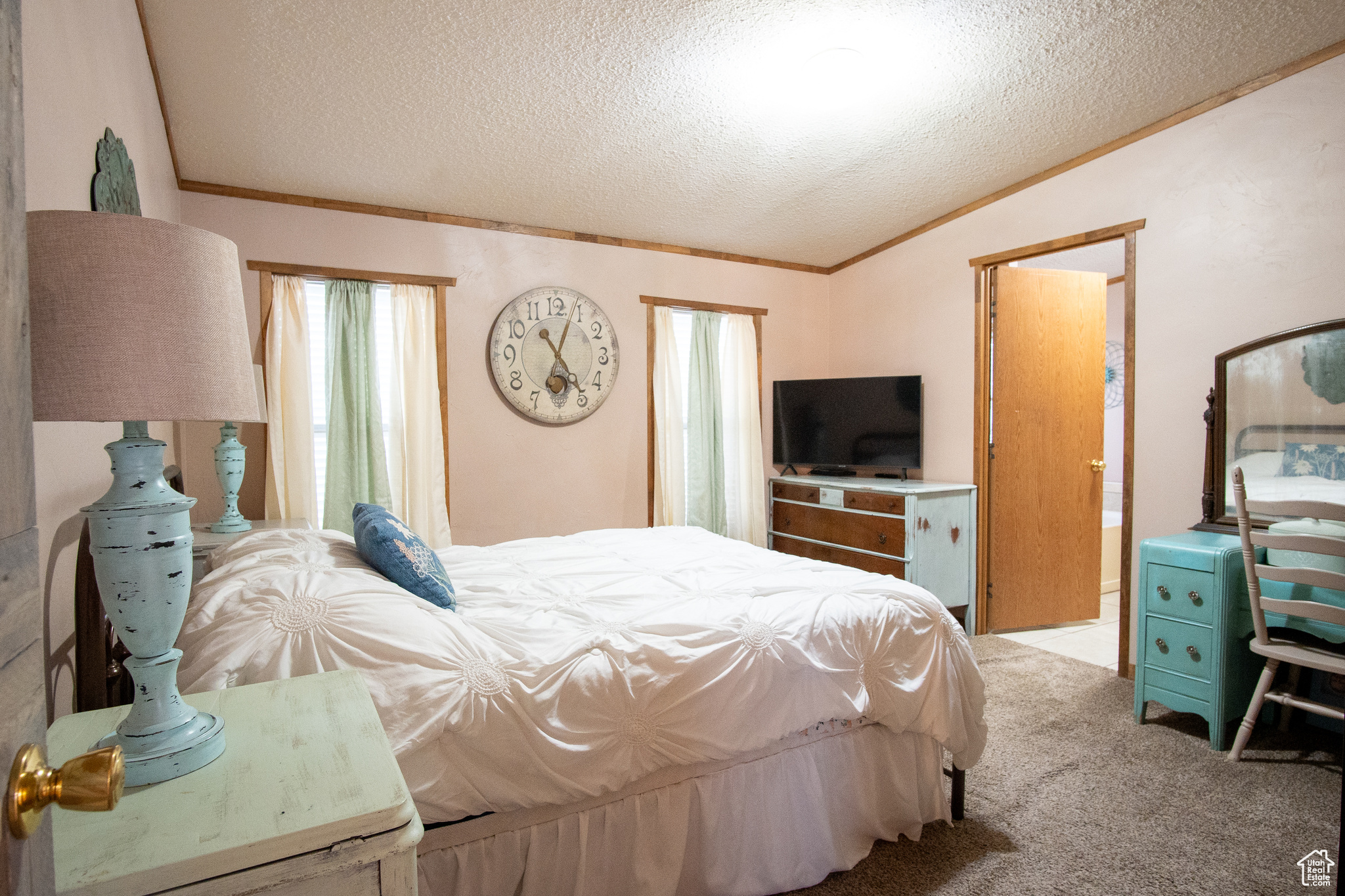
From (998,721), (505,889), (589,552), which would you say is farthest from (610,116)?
(998,721)

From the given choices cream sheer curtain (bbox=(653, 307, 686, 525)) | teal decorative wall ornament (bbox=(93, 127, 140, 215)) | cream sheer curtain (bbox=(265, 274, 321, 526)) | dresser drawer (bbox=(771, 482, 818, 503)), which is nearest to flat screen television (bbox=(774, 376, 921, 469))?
dresser drawer (bbox=(771, 482, 818, 503))

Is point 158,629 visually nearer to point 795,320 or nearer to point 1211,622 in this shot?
point 1211,622

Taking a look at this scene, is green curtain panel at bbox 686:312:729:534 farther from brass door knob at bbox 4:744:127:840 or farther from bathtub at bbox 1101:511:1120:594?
brass door knob at bbox 4:744:127:840

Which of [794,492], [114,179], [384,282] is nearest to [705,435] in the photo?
[794,492]

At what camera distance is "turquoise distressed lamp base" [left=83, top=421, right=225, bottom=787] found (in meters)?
0.79

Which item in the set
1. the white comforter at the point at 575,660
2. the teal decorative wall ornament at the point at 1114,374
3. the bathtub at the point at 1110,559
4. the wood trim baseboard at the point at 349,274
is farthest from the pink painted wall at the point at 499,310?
the teal decorative wall ornament at the point at 1114,374

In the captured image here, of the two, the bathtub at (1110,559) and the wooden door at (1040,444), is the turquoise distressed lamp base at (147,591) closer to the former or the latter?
the wooden door at (1040,444)

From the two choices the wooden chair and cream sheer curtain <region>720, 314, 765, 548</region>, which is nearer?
the wooden chair

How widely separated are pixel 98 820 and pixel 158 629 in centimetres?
21

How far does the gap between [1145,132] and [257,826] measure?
3890 millimetres

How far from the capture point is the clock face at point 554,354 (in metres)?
4.06

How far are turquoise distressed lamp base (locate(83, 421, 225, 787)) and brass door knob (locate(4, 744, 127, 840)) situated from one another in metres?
0.39

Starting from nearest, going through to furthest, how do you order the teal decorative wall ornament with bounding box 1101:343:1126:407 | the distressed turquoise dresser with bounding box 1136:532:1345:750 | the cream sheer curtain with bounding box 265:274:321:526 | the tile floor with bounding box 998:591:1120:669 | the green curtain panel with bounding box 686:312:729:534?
the distressed turquoise dresser with bounding box 1136:532:1345:750 → the tile floor with bounding box 998:591:1120:669 → the cream sheer curtain with bounding box 265:274:321:526 → the green curtain panel with bounding box 686:312:729:534 → the teal decorative wall ornament with bounding box 1101:343:1126:407

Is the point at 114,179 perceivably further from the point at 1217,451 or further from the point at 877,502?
the point at 1217,451
